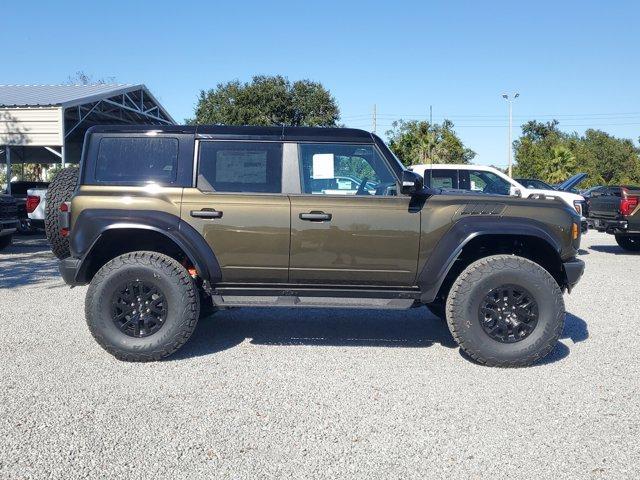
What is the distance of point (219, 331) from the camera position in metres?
5.89

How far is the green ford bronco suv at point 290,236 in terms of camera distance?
187 inches

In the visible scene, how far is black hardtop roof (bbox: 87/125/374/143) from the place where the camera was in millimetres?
4973

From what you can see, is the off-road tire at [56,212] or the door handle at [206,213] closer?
the door handle at [206,213]

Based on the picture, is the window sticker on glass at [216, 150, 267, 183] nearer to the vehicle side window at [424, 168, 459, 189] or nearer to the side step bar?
the side step bar

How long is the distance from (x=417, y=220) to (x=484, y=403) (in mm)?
1552

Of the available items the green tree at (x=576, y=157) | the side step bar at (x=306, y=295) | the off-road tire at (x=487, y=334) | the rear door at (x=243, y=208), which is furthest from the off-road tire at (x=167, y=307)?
the green tree at (x=576, y=157)

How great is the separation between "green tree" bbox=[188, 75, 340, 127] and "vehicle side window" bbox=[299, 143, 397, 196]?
34123 mm

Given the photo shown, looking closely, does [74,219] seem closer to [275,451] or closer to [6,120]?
[275,451]

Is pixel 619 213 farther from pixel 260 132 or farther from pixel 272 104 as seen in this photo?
pixel 272 104

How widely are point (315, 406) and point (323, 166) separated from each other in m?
2.04

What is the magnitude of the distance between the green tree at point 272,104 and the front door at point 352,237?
34.4 metres

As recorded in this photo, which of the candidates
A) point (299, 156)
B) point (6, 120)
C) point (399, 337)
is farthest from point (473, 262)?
point (6, 120)

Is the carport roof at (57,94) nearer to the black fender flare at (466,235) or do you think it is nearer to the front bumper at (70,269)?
the front bumper at (70,269)

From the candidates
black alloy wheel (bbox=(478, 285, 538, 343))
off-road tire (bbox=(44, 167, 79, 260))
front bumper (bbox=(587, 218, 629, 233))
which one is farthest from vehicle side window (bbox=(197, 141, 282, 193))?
front bumper (bbox=(587, 218, 629, 233))
